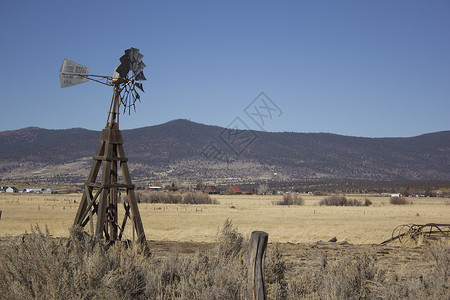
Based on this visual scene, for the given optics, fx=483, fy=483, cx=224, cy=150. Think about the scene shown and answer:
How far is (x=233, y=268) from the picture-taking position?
7.38m

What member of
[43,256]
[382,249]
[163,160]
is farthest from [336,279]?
[163,160]

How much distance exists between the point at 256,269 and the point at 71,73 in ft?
22.5

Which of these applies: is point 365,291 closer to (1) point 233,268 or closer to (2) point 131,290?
(1) point 233,268

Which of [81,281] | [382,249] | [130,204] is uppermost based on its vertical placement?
[130,204]

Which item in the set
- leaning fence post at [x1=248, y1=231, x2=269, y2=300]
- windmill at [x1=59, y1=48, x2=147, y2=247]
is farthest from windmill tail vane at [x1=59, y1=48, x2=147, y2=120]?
leaning fence post at [x1=248, y1=231, x2=269, y2=300]

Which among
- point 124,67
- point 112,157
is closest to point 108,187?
point 112,157

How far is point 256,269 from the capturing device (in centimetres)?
582

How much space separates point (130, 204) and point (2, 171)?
7331 inches

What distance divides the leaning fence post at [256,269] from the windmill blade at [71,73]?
6473 mm

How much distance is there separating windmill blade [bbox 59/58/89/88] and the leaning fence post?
6.47m

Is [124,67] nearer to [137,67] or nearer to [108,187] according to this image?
[137,67]

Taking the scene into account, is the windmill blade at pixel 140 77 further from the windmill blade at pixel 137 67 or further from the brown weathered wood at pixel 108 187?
the brown weathered wood at pixel 108 187

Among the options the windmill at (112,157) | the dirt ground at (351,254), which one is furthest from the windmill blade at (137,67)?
the dirt ground at (351,254)

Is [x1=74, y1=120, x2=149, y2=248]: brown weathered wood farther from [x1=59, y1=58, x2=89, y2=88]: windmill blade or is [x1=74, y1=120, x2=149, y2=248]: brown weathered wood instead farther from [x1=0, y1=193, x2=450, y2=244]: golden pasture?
[x1=0, y1=193, x2=450, y2=244]: golden pasture
